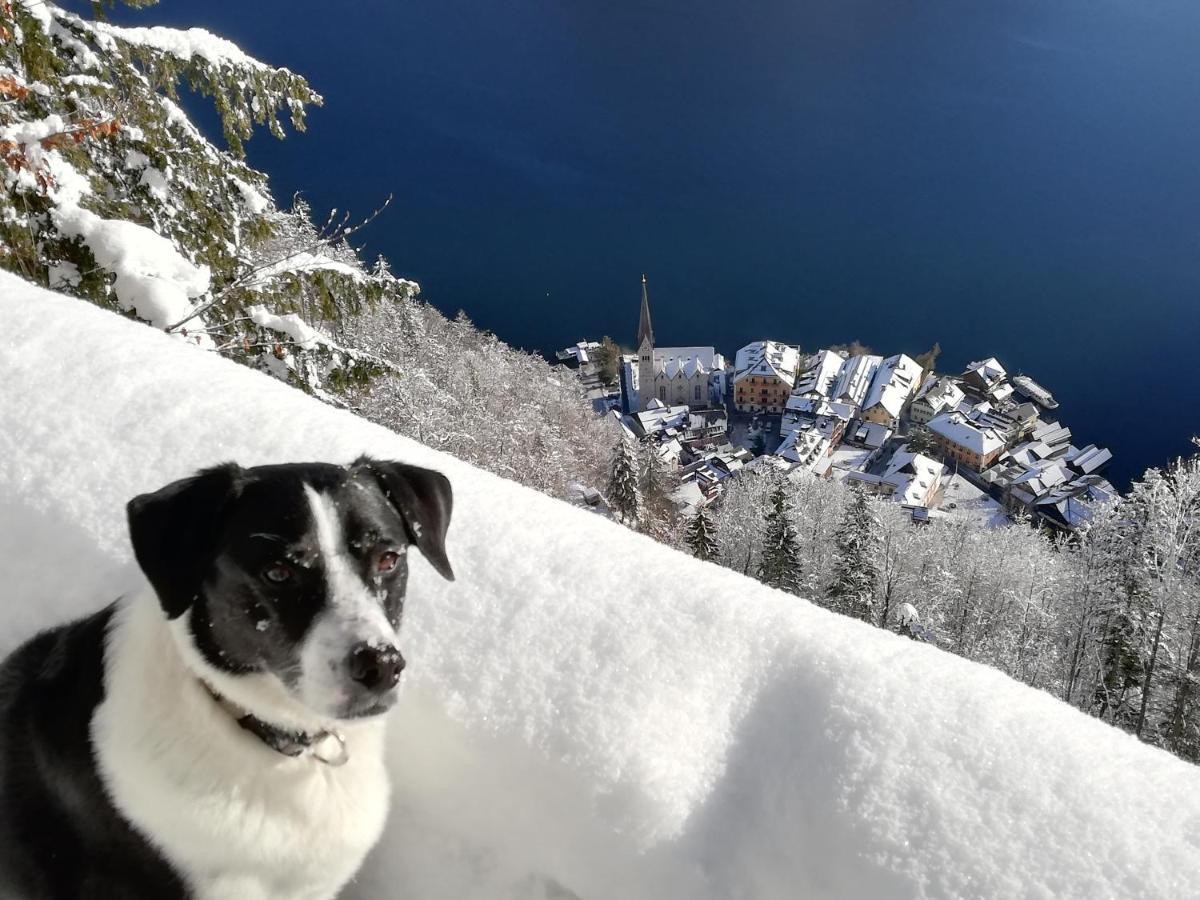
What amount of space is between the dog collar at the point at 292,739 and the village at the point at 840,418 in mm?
32137

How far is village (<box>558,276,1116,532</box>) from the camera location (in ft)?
115

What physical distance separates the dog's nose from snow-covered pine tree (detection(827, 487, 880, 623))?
66.4ft

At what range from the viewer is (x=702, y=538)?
23375mm

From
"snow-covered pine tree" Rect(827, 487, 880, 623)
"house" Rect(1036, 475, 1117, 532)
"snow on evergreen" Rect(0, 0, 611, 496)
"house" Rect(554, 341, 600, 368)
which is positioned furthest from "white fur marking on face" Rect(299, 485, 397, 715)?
"house" Rect(554, 341, 600, 368)

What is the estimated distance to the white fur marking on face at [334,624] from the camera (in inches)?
58.3

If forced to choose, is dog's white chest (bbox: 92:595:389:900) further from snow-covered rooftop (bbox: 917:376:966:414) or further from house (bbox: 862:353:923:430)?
snow-covered rooftop (bbox: 917:376:966:414)

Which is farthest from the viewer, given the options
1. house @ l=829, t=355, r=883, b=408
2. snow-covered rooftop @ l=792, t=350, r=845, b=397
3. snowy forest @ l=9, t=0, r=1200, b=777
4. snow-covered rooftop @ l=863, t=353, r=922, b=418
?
snow-covered rooftop @ l=792, t=350, r=845, b=397

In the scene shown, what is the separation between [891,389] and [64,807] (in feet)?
134

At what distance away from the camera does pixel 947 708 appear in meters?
1.82

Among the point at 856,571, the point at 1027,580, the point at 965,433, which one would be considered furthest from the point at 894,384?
the point at 856,571

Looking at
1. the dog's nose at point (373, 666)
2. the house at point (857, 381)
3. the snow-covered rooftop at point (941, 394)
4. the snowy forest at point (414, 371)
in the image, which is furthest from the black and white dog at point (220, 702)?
the snow-covered rooftop at point (941, 394)

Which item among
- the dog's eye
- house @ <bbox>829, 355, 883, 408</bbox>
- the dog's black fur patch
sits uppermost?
house @ <bbox>829, 355, 883, 408</bbox>

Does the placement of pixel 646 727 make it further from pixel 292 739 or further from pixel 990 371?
pixel 990 371

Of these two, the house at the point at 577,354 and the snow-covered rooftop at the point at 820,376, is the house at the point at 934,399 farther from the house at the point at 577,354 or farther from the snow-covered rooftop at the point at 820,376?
the house at the point at 577,354
